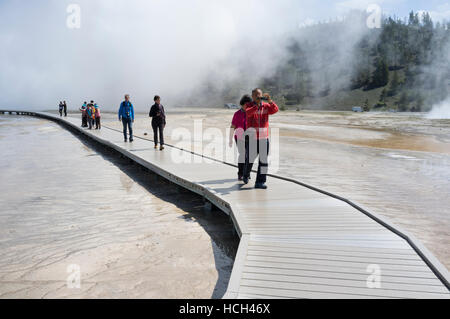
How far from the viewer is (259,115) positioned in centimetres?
722

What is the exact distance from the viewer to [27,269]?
544 centimetres

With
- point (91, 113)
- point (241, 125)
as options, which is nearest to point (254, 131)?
point (241, 125)

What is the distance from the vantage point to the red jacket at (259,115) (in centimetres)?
718

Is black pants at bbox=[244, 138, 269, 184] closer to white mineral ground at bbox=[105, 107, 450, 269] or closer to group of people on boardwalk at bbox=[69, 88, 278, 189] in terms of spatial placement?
group of people on boardwalk at bbox=[69, 88, 278, 189]

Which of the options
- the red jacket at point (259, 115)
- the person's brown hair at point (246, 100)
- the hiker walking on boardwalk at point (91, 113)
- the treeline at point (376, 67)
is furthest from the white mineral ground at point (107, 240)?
the treeline at point (376, 67)

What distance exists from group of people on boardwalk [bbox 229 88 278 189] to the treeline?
86.8 meters

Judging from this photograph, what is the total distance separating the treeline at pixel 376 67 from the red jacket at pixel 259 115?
87.1 m

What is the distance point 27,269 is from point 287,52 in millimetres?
165807

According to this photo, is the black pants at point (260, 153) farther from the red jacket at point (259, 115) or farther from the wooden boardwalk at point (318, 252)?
the wooden boardwalk at point (318, 252)

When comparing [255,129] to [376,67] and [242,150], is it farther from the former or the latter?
[376,67]

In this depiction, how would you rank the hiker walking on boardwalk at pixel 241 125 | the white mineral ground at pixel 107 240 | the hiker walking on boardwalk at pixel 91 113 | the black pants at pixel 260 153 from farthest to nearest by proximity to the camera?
the hiker walking on boardwalk at pixel 91 113, the hiker walking on boardwalk at pixel 241 125, the black pants at pixel 260 153, the white mineral ground at pixel 107 240

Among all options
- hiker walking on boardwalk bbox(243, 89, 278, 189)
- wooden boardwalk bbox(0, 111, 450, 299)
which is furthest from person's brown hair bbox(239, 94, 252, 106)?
wooden boardwalk bbox(0, 111, 450, 299)

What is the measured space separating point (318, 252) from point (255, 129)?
10.4ft
